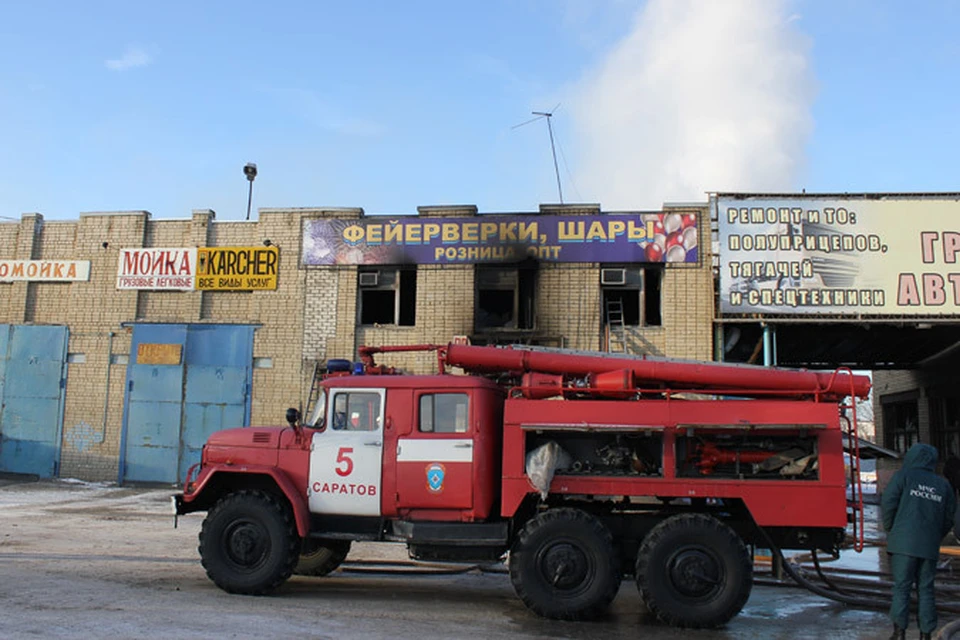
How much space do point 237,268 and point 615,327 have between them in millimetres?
9269

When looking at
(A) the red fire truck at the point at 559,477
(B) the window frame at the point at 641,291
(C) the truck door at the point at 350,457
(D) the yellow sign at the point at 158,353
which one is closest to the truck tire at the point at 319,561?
(A) the red fire truck at the point at 559,477

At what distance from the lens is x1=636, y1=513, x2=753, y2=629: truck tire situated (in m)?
7.68

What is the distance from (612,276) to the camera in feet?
60.7

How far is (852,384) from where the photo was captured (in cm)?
808

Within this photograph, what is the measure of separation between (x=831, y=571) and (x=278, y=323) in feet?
43.4

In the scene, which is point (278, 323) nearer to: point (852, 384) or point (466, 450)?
point (466, 450)

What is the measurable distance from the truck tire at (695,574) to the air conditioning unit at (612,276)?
36.1ft

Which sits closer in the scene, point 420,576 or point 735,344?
point 420,576

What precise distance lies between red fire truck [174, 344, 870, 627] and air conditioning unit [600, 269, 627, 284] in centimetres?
983

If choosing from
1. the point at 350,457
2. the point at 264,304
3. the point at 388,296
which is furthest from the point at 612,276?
the point at 350,457

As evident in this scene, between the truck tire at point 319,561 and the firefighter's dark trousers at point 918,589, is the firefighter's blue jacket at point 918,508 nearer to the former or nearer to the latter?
the firefighter's dark trousers at point 918,589

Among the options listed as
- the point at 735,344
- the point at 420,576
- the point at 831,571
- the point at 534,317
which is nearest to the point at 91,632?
the point at 420,576

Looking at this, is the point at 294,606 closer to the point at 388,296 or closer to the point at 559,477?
the point at 559,477

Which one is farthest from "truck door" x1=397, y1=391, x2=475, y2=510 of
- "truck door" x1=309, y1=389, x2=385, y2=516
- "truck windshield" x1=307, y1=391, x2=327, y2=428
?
"truck windshield" x1=307, y1=391, x2=327, y2=428
